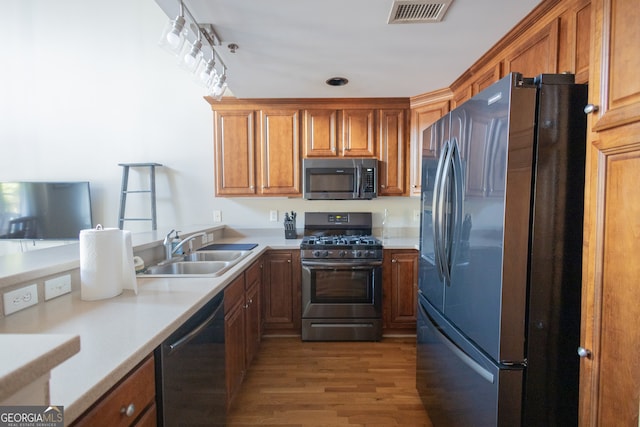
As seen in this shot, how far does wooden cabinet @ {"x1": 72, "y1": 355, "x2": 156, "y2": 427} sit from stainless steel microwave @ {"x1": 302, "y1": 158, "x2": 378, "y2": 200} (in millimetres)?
2133

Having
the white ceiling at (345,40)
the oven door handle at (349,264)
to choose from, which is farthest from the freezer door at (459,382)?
the white ceiling at (345,40)

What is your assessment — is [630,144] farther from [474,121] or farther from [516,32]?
[516,32]

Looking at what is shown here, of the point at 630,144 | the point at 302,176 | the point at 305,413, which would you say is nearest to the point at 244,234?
the point at 302,176

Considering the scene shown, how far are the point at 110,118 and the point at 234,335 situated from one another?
3.01 meters

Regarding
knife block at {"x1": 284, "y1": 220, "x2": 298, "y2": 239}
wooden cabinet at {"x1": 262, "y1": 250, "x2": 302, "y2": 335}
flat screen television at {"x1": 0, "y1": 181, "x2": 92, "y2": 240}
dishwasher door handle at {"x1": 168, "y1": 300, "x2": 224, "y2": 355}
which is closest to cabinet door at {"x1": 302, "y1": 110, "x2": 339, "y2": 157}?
knife block at {"x1": 284, "y1": 220, "x2": 298, "y2": 239}

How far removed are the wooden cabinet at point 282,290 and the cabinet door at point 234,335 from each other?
74 cm

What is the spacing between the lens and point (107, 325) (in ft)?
3.09

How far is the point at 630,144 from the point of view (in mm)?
782

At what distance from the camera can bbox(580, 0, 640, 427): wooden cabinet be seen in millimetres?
782

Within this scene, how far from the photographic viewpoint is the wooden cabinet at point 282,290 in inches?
105

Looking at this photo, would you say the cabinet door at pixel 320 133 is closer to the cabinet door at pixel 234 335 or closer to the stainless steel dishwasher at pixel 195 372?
the cabinet door at pixel 234 335

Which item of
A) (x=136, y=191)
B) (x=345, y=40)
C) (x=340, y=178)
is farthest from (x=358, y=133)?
(x=136, y=191)

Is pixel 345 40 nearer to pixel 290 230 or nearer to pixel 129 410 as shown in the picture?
pixel 290 230

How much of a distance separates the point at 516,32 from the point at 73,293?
105 inches
